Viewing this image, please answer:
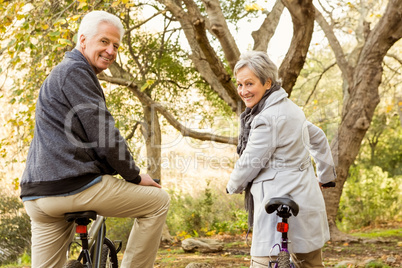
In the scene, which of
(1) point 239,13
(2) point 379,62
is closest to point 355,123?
(2) point 379,62

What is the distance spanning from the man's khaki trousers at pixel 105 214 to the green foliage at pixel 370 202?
10.1 meters

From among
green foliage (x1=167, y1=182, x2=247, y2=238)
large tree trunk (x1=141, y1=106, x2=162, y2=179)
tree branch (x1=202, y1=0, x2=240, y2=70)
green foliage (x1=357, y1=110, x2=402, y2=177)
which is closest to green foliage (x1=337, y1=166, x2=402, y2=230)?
green foliage (x1=357, y1=110, x2=402, y2=177)

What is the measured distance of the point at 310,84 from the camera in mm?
21484

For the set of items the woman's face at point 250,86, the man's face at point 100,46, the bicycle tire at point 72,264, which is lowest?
the bicycle tire at point 72,264

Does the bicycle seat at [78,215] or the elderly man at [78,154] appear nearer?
the elderly man at [78,154]

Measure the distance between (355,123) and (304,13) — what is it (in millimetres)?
2489

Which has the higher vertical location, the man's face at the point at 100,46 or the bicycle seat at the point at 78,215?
the man's face at the point at 100,46

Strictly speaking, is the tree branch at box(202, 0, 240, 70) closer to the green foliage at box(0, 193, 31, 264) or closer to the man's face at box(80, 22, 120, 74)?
the man's face at box(80, 22, 120, 74)

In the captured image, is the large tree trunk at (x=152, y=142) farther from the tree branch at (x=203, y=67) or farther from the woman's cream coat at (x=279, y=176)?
the woman's cream coat at (x=279, y=176)

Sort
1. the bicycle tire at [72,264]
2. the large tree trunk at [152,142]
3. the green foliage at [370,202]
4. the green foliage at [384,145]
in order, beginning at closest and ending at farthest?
1. the bicycle tire at [72,264]
2. the large tree trunk at [152,142]
3. the green foliage at [370,202]
4. the green foliage at [384,145]

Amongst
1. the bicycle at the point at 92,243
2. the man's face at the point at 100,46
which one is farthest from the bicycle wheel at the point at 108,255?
the man's face at the point at 100,46

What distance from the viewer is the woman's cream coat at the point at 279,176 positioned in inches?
117

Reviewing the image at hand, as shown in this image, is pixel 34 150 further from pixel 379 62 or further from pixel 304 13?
pixel 379 62

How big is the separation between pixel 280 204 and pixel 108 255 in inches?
75.6
